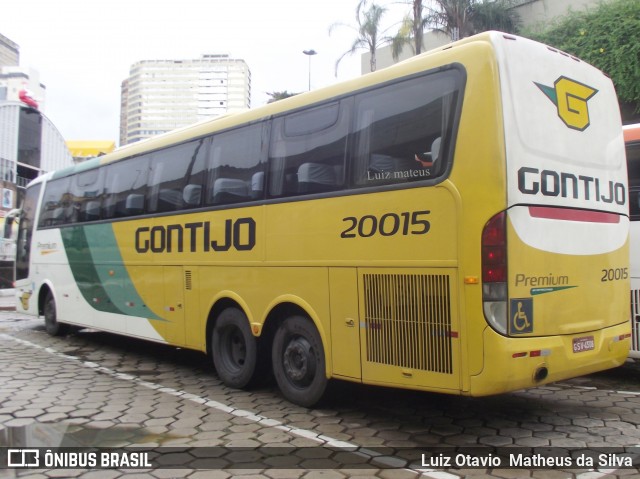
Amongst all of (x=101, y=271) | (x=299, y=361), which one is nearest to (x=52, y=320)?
(x=101, y=271)

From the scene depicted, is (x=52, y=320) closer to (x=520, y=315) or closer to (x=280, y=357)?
(x=280, y=357)

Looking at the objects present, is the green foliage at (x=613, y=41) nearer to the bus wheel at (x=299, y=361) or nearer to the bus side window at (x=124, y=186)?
the bus side window at (x=124, y=186)

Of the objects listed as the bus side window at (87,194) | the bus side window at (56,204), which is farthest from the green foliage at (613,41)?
the bus side window at (56,204)

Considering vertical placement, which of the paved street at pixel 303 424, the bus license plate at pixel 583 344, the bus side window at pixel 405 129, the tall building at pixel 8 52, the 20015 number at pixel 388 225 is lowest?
the paved street at pixel 303 424

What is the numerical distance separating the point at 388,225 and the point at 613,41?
1598 centimetres

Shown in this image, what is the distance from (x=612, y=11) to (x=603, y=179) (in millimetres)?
15523

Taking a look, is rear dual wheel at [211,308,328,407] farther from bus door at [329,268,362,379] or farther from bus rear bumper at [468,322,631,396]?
bus rear bumper at [468,322,631,396]

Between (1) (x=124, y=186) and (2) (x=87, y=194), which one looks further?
(2) (x=87, y=194)

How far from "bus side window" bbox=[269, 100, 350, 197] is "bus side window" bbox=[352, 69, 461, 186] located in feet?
0.74

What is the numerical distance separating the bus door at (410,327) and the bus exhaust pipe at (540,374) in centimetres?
60

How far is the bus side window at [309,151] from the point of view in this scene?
5426 millimetres

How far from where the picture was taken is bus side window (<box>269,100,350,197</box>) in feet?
17.8

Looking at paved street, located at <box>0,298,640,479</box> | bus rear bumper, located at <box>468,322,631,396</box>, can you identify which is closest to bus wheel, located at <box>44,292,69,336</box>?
paved street, located at <box>0,298,640,479</box>

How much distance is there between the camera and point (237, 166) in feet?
21.6
